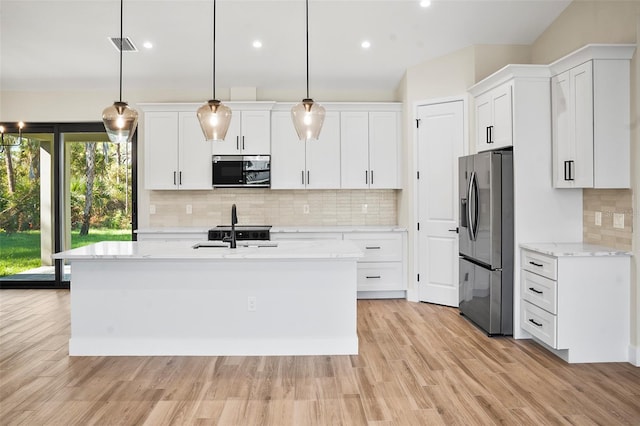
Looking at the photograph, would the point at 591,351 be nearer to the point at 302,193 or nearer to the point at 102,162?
the point at 302,193

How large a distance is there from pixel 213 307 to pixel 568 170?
10.0ft

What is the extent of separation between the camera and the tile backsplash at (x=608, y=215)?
3.70 meters

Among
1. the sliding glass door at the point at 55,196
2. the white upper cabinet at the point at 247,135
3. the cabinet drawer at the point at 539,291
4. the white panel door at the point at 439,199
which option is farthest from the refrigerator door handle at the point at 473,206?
the sliding glass door at the point at 55,196

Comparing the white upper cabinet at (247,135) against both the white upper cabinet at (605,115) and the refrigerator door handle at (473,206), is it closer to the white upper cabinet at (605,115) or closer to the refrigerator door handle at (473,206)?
the refrigerator door handle at (473,206)

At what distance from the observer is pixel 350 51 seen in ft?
18.1

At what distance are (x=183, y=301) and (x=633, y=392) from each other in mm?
3126

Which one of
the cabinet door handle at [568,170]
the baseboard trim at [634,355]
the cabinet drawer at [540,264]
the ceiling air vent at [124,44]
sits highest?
the ceiling air vent at [124,44]

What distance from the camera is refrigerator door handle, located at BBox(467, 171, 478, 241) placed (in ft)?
14.9

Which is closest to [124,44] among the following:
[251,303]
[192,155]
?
[192,155]

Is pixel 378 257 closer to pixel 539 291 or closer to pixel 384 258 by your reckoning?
pixel 384 258

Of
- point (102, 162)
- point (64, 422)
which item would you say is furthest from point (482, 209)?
point (102, 162)

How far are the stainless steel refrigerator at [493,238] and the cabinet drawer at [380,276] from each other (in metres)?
1.43

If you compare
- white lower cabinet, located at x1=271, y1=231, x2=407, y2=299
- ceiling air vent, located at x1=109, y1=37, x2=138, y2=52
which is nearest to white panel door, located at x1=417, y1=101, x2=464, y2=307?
white lower cabinet, located at x1=271, y1=231, x2=407, y2=299

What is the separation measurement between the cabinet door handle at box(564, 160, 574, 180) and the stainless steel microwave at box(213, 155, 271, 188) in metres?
3.32
